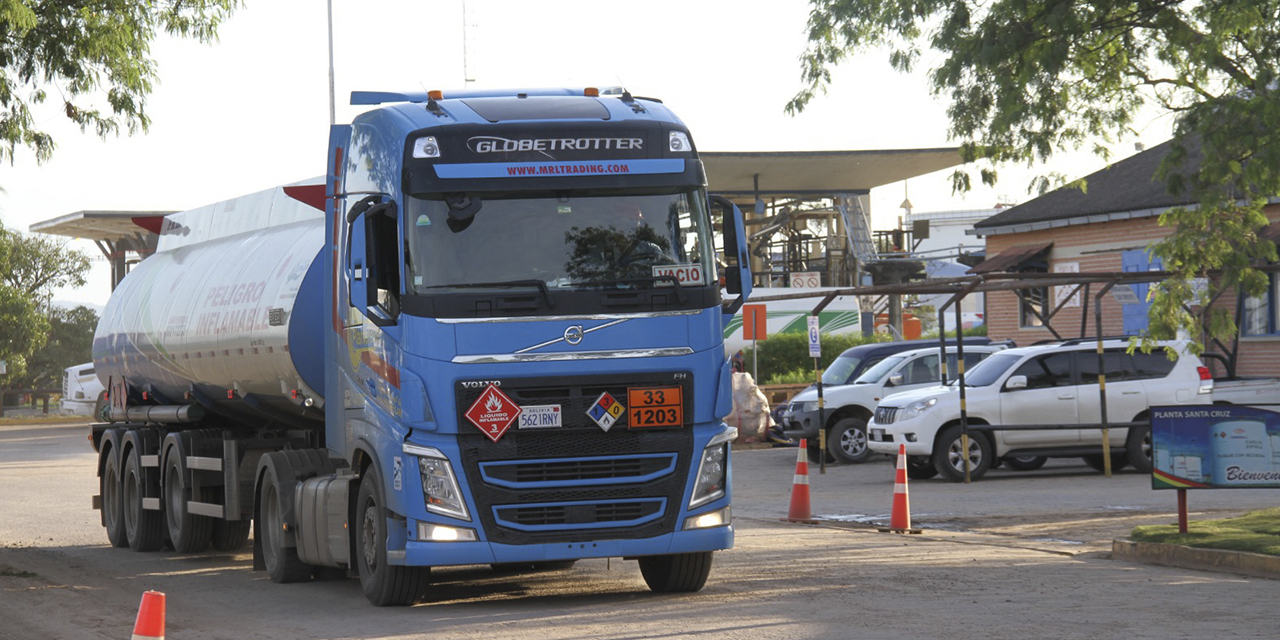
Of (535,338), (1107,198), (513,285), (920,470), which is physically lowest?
(920,470)

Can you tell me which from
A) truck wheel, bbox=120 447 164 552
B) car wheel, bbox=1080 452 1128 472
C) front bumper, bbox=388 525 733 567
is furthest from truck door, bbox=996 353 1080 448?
front bumper, bbox=388 525 733 567

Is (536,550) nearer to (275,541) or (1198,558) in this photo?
(275,541)

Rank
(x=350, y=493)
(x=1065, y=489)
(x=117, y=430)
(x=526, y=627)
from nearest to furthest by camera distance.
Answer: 1. (x=526, y=627)
2. (x=350, y=493)
3. (x=117, y=430)
4. (x=1065, y=489)

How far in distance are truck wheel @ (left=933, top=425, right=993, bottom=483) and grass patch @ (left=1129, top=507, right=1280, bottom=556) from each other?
7343 millimetres

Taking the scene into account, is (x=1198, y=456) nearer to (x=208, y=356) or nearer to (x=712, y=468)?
(x=712, y=468)

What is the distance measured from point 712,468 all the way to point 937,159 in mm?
47725

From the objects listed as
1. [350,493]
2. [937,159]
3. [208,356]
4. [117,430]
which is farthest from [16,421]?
[350,493]

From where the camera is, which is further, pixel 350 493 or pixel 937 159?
pixel 937 159

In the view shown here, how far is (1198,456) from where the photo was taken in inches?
533

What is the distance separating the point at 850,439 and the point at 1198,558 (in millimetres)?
13779

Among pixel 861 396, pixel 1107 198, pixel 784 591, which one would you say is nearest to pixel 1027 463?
pixel 861 396

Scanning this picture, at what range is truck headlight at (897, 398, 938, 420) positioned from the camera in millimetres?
A: 22344

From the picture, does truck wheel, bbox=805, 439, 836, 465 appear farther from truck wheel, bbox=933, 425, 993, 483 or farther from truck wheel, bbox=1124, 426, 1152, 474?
truck wheel, bbox=1124, 426, 1152, 474

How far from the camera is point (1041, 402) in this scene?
22672 mm
